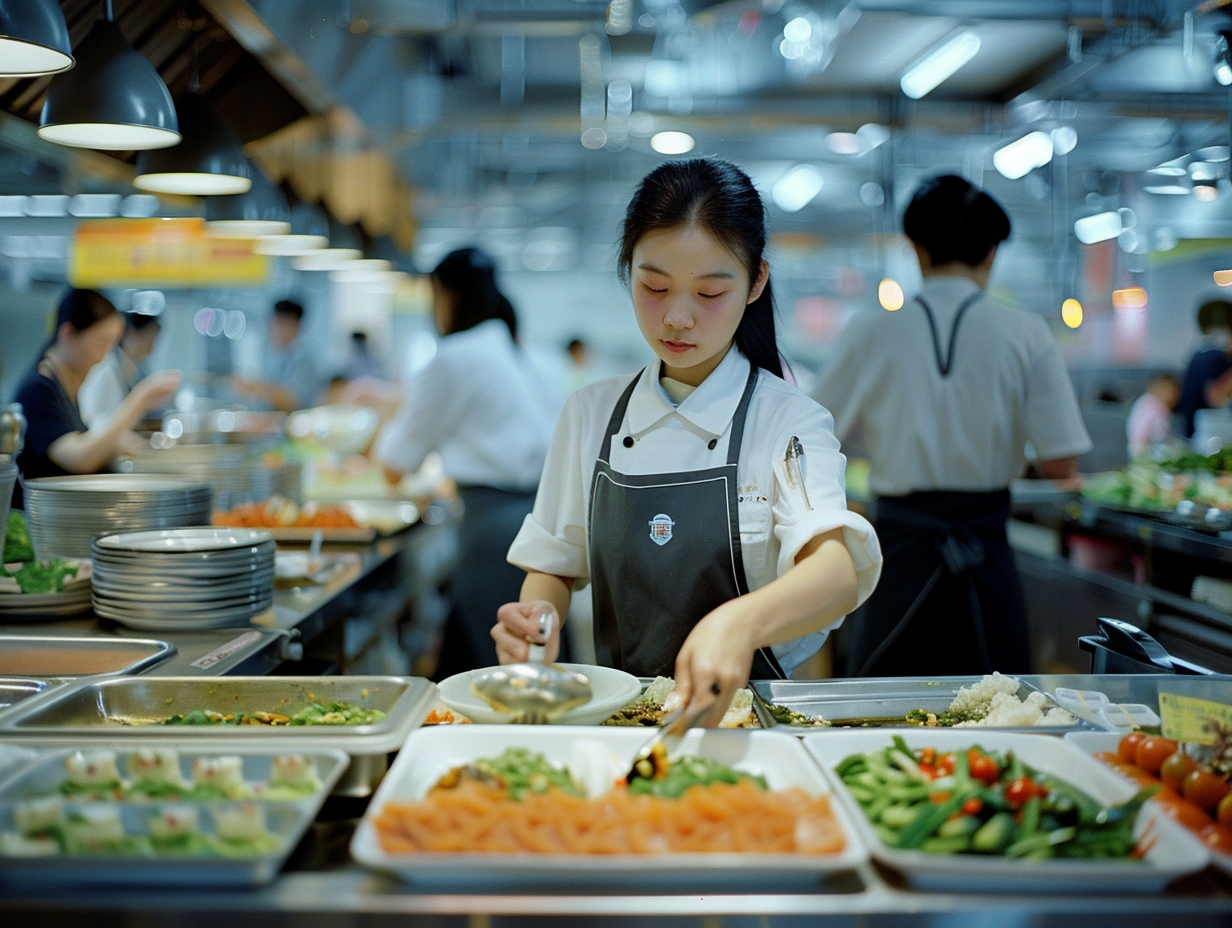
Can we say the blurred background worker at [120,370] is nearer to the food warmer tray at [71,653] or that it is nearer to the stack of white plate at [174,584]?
the stack of white plate at [174,584]

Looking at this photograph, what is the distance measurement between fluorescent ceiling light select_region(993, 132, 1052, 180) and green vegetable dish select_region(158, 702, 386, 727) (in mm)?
6178

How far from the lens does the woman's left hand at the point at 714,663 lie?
1.33 meters

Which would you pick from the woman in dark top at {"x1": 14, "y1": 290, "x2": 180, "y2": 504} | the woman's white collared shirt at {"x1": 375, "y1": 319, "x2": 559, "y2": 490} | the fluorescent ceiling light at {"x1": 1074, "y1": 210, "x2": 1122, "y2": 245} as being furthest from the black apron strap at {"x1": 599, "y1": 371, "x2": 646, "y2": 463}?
the fluorescent ceiling light at {"x1": 1074, "y1": 210, "x2": 1122, "y2": 245}

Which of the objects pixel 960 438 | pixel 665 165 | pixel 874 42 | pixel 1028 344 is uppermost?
pixel 874 42

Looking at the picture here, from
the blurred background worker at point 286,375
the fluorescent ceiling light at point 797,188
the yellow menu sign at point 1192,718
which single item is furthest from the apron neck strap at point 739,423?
the fluorescent ceiling light at point 797,188

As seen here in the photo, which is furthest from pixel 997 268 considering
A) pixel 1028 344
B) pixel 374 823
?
pixel 374 823

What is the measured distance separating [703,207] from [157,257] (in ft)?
28.4

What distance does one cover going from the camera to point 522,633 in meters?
1.64

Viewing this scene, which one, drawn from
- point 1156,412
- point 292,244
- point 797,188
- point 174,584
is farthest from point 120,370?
point 797,188

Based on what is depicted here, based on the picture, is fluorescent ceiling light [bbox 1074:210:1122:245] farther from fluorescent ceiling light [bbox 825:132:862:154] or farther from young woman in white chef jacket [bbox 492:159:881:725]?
young woman in white chef jacket [bbox 492:159:881:725]

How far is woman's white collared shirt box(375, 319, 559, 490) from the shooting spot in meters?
4.00

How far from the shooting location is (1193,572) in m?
4.05

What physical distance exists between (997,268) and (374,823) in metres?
14.8

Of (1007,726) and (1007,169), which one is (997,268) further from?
(1007,726)
